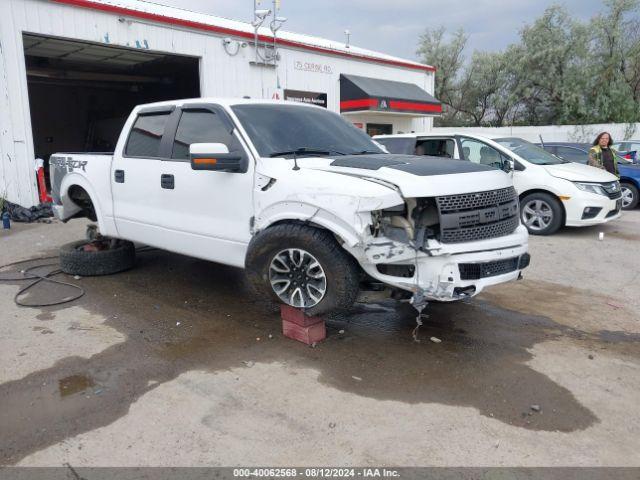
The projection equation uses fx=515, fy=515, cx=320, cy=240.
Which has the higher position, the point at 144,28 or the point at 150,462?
the point at 144,28

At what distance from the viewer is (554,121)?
33469mm

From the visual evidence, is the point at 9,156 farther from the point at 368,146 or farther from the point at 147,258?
the point at 368,146

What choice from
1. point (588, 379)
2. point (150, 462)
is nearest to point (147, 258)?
point (150, 462)

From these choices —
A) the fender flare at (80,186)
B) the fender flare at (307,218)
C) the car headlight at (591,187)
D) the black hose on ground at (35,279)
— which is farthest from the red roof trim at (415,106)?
the fender flare at (307,218)

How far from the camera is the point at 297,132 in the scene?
4.85 m

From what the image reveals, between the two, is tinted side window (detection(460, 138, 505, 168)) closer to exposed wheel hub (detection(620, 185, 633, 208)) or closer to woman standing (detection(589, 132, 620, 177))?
woman standing (detection(589, 132, 620, 177))

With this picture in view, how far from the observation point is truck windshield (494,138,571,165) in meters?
9.21

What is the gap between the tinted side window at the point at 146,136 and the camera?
5.33 meters

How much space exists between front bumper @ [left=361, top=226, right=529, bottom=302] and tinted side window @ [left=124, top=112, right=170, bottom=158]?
9.13ft

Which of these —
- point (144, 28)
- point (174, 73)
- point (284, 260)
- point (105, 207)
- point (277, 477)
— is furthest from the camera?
point (174, 73)

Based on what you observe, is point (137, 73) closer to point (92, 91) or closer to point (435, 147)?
point (92, 91)

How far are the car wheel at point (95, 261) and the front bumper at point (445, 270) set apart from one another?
3643 millimetres

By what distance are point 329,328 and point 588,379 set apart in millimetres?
2086

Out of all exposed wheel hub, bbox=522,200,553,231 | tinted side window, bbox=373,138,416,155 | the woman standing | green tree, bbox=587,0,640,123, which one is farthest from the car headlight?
green tree, bbox=587,0,640,123
